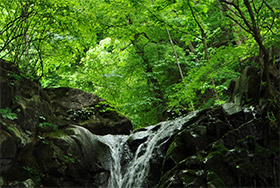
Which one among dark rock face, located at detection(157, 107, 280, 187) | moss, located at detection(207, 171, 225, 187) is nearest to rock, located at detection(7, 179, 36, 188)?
dark rock face, located at detection(157, 107, 280, 187)

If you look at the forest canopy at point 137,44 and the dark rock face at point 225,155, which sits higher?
the forest canopy at point 137,44

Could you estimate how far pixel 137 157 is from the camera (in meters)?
6.41

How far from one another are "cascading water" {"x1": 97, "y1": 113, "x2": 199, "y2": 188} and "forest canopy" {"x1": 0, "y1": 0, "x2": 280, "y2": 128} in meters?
0.89

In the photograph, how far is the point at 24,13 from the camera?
6082 mm

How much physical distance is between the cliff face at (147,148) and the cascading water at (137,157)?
0.02 meters

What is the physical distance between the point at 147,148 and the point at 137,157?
13.6 inches

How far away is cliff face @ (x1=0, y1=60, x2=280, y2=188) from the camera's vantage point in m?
4.50

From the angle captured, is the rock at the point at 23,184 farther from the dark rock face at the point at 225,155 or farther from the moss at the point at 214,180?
the moss at the point at 214,180

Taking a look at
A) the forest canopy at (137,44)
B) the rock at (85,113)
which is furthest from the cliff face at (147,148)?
the rock at (85,113)

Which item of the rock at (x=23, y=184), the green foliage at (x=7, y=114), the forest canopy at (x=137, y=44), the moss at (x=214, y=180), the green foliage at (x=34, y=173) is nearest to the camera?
the moss at (x=214, y=180)

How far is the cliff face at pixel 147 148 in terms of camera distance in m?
4.50

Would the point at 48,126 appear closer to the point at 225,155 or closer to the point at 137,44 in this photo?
the point at 225,155

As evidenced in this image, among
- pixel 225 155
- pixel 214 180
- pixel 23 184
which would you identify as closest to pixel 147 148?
pixel 225 155

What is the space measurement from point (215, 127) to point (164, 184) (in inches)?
66.6
